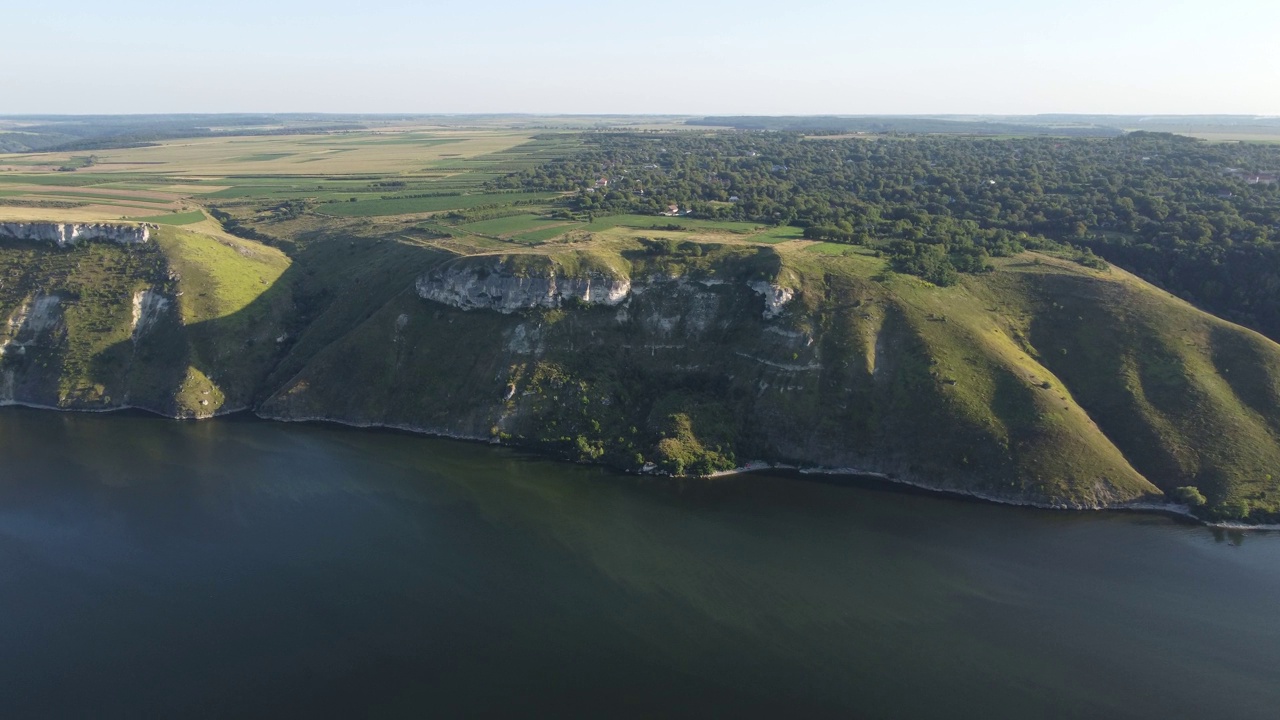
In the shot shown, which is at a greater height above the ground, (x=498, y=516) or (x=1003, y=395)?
(x=1003, y=395)

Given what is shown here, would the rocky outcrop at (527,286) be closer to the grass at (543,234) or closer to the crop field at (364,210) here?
the crop field at (364,210)

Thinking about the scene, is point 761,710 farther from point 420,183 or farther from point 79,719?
point 420,183

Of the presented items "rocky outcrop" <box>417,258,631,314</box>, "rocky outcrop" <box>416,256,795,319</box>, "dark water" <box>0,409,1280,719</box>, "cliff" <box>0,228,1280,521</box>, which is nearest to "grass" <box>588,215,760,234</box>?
"cliff" <box>0,228,1280,521</box>

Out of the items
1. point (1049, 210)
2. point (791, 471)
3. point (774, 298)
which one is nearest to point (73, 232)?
point (774, 298)

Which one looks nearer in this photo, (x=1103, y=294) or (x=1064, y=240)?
(x=1103, y=294)

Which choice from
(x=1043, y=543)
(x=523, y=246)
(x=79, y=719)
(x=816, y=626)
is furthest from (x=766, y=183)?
(x=79, y=719)

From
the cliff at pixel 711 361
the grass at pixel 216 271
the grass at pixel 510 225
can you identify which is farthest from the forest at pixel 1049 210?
the grass at pixel 216 271

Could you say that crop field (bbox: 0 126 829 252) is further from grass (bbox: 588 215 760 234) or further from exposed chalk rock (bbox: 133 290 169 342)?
exposed chalk rock (bbox: 133 290 169 342)
